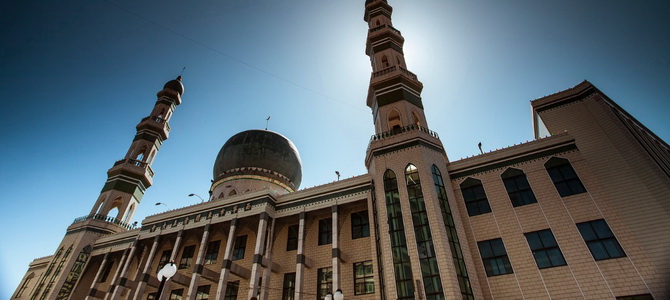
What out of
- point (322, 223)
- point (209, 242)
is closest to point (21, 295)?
point (209, 242)

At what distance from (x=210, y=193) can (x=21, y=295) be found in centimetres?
1844

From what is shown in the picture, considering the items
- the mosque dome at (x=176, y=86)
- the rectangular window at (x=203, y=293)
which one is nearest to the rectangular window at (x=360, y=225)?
the rectangular window at (x=203, y=293)

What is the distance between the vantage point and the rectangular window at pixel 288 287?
63.2 feet

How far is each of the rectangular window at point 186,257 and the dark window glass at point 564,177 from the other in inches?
900

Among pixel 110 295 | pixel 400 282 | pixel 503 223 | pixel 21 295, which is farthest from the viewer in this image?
pixel 21 295

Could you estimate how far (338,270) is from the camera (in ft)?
57.1

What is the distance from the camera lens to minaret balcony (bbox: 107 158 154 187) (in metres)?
30.6

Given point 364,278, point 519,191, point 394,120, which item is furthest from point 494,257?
point 394,120

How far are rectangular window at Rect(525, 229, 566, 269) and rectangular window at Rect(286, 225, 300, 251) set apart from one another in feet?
42.4

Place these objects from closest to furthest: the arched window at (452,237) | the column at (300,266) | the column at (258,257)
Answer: the arched window at (452,237)
the column at (300,266)
the column at (258,257)

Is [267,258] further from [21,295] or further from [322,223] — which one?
[21,295]

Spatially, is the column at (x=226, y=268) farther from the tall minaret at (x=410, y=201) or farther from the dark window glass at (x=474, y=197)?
the dark window glass at (x=474, y=197)

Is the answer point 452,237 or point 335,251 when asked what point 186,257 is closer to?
point 335,251

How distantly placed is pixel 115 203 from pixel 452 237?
95.9 ft
